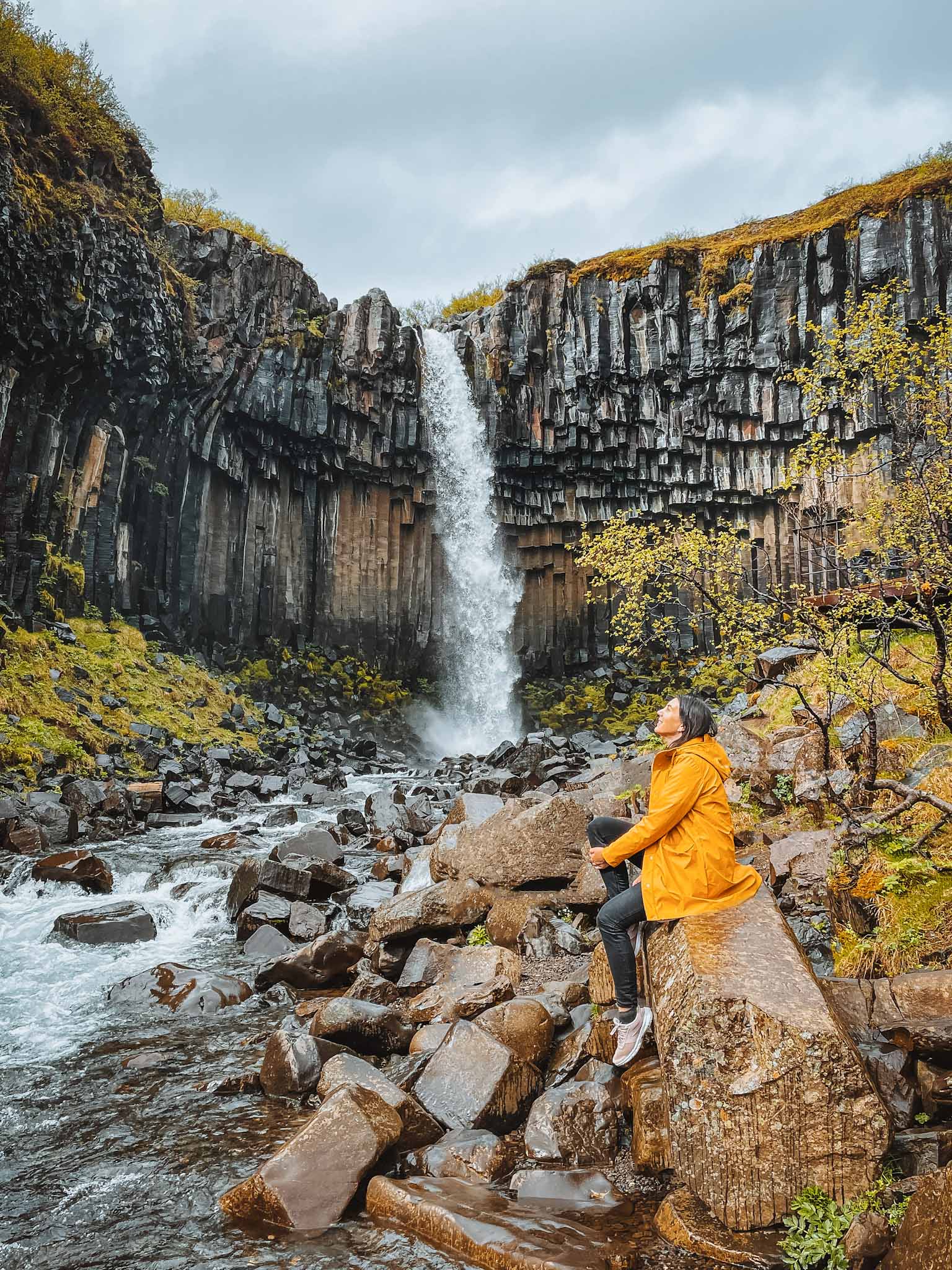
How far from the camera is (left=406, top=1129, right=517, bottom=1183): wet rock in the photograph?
414cm

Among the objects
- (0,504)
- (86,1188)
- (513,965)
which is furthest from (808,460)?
(0,504)

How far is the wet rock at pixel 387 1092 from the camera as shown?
448 centimetres

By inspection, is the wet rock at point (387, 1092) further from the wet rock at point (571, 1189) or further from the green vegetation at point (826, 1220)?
the green vegetation at point (826, 1220)

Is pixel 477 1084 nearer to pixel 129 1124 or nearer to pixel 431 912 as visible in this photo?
pixel 129 1124

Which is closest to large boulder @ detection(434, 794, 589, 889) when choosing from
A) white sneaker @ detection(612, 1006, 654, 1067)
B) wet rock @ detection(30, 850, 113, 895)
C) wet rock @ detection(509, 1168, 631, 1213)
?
white sneaker @ detection(612, 1006, 654, 1067)

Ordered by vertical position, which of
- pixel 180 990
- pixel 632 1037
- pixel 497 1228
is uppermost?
pixel 632 1037

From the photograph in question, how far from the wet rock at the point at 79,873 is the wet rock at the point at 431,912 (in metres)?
5.09

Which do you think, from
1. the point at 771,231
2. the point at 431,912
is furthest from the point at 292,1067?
the point at 771,231

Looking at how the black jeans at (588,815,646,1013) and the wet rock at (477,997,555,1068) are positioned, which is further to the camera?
the wet rock at (477,997,555,1068)

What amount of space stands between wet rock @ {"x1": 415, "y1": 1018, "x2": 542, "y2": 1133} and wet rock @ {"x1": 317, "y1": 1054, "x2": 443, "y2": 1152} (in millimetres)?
126

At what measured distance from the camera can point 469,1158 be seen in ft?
13.8

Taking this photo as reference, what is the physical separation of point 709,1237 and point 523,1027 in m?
1.96

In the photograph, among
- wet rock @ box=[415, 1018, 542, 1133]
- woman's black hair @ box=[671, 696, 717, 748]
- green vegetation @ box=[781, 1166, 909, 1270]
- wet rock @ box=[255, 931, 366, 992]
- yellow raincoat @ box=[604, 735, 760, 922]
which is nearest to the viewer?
green vegetation @ box=[781, 1166, 909, 1270]

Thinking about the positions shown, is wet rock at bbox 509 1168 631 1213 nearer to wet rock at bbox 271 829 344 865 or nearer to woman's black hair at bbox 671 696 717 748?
woman's black hair at bbox 671 696 717 748
